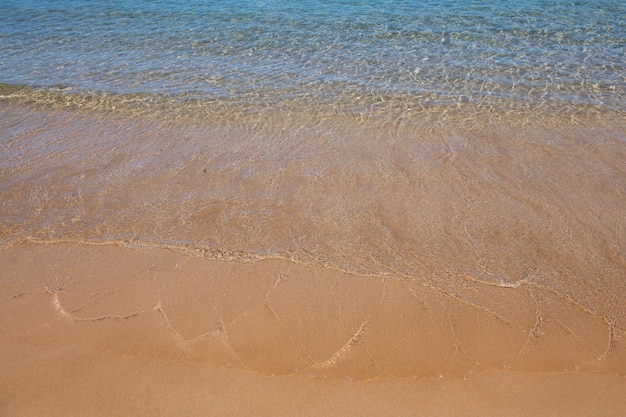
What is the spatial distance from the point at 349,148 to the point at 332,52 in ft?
13.0

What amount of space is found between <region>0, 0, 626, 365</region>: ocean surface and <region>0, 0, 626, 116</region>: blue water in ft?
0.19

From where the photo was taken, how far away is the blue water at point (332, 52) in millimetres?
7195

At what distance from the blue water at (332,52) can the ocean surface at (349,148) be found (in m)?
0.06

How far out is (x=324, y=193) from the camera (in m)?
4.78

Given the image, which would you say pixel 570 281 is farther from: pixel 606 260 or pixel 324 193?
pixel 324 193

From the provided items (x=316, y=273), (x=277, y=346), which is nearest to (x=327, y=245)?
(x=316, y=273)

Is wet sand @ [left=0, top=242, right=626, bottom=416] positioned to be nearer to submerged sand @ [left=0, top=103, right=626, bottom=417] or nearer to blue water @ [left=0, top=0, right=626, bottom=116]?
submerged sand @ [left=0, top=103, right=626, bottom=417]

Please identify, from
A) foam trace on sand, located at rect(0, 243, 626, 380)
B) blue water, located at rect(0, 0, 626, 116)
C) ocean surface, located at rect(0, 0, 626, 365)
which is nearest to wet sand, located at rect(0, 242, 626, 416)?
foam trace on sand, located at rect(0, 243, 626, 380)

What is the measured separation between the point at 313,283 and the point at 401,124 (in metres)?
3.39

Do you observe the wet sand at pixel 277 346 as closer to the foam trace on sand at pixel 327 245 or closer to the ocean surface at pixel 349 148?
the foam trace on sand at pixel 327 245

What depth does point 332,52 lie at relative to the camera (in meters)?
8.88

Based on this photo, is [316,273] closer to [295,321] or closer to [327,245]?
[327,245]

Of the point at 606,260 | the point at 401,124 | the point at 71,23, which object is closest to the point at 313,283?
the point at 606,260

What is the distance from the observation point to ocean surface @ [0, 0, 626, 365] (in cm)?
397
